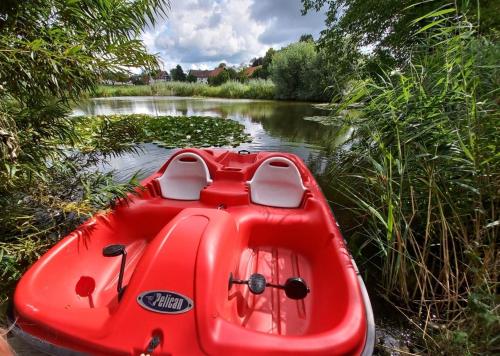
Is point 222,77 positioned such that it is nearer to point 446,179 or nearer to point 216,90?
point 216,90

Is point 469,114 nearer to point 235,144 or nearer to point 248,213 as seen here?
point 248,213

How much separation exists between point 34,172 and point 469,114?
9.63 ft

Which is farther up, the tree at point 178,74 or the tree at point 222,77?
the tree at point 178,74

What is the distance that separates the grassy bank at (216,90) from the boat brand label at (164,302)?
21485 mm

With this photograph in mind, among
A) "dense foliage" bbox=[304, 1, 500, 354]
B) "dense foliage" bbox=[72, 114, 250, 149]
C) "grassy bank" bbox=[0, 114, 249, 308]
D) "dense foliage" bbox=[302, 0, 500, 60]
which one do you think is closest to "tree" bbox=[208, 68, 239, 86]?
"dense foliage" bbox=[72, 114, 250, 149]

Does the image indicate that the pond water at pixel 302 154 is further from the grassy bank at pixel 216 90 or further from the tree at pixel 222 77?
the tree at pixel 222 77

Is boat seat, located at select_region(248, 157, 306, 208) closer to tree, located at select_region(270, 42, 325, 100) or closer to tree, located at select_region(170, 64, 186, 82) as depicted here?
tree, located at select_region(270, 42, 325, 100)

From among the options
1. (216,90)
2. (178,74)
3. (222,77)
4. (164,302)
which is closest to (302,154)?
(164,302)

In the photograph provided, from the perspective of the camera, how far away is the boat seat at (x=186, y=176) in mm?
2809

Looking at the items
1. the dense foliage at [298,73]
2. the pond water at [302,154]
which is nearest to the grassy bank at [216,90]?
the dense foliage at [298,73]

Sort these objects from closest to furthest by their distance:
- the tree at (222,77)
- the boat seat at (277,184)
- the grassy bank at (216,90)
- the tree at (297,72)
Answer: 1. the boat seat at (277,184)
2. the tree at (297,72)
3. the grassy bank at (216,90)
4. the tree at (222,77)

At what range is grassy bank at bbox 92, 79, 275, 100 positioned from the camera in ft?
75.5

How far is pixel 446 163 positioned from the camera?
1.79 m

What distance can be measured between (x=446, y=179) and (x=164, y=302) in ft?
6.22
